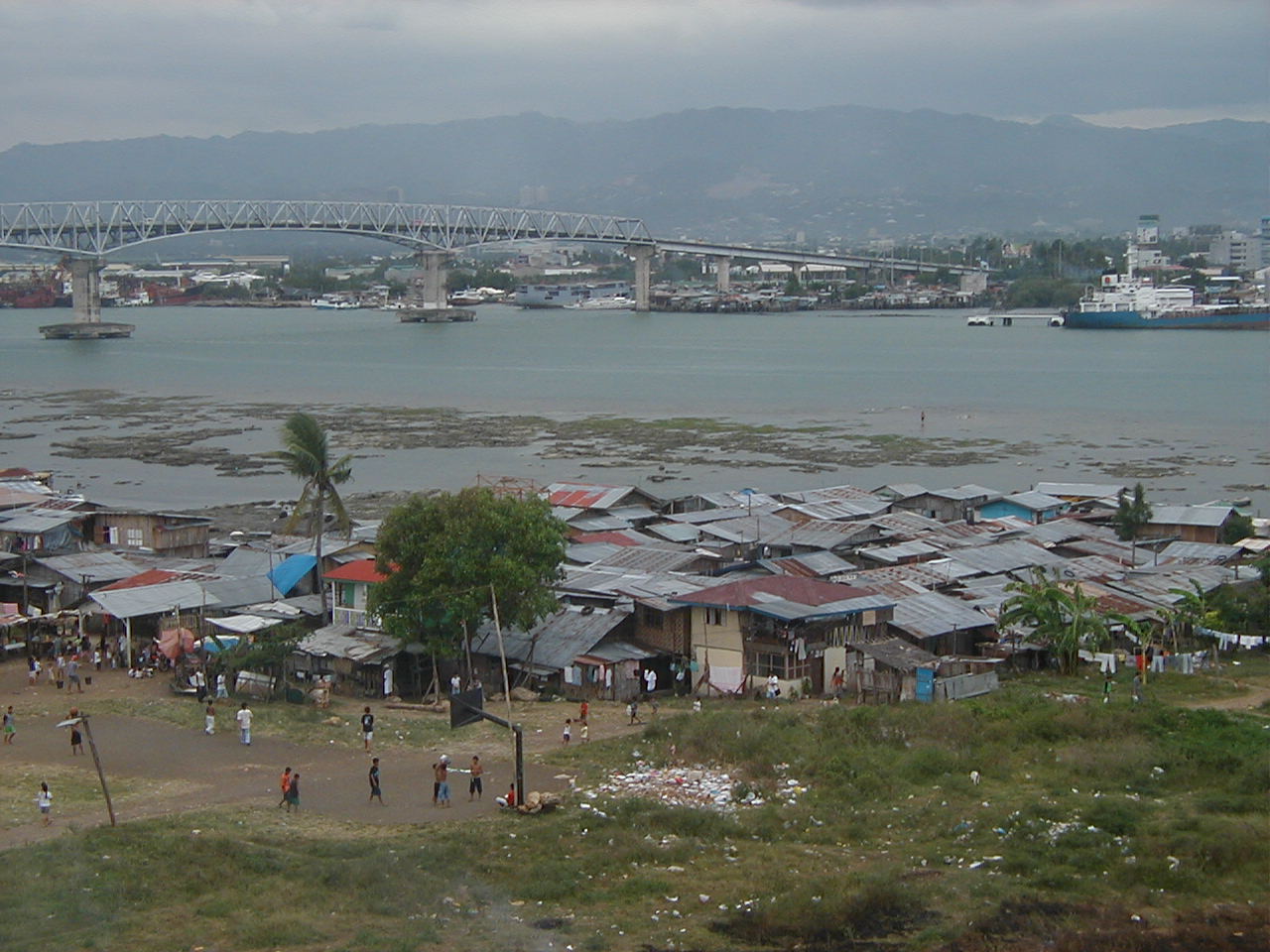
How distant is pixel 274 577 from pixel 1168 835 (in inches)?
364

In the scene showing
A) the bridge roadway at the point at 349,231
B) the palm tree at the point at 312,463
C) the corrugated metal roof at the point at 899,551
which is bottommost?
the corrugated metal roof at the point at 899,551

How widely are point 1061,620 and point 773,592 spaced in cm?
226

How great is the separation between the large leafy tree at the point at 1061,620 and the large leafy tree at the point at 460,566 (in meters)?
3.64

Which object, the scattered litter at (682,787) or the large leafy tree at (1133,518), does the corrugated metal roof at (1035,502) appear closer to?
the large leafy tree at (1133,518)

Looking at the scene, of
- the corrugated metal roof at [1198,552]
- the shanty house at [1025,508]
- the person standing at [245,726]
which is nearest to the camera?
the person standing at [245,726]

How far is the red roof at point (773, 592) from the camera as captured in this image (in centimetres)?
1112

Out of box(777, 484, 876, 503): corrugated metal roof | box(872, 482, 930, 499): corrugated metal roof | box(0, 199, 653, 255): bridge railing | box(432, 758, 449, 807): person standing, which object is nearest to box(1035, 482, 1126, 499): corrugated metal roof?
box(872, 482, 930, 499): corrugated metal roof

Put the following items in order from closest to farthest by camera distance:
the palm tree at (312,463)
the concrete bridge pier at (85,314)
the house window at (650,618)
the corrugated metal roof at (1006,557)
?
the house window at (650,618) → the palm tree at (312,463) → the corrugated metal roof at (1006,557) → the concrete bridge pier at (85,314)

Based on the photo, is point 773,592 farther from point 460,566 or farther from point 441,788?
point 441,788

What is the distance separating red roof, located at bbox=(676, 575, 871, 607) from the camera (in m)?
11.1

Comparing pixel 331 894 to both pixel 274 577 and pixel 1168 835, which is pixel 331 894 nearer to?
pixel 1168 835

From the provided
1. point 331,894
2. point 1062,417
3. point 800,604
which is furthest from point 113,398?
point 331,894

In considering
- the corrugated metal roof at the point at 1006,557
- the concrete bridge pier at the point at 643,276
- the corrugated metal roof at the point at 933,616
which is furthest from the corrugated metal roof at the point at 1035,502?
the concrete bridge pier at the point at 643,276

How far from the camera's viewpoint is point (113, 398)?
4138 cm
